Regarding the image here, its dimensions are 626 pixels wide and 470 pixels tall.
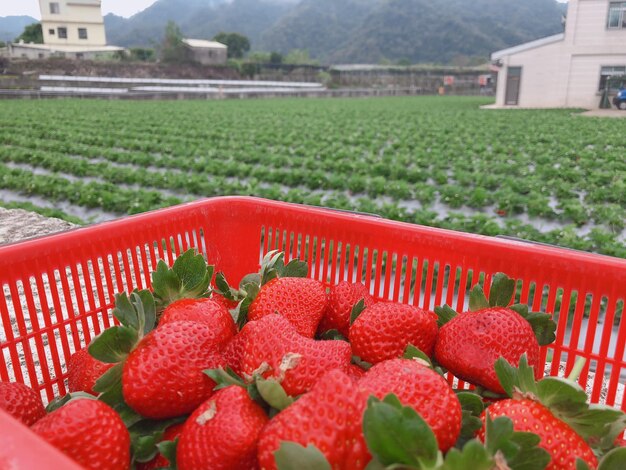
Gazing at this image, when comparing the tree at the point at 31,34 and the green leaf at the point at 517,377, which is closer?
the green leaf at the point at 517,377

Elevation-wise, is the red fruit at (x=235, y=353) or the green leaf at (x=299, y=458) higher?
the green leaf at (x=299, y=458)

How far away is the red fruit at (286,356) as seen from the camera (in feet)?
3.59

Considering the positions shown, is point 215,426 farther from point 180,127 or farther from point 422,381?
point 180,127

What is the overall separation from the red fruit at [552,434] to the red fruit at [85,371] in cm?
94

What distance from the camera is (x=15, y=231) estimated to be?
15.9 ft

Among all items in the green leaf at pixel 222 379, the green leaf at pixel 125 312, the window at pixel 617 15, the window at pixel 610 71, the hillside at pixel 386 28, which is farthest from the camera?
the hillside at pixel 386 28

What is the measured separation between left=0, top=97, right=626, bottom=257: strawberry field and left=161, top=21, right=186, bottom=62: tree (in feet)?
133

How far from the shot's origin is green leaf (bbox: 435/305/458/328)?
150 cm

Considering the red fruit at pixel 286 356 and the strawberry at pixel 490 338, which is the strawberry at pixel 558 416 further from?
the red fruit at pixel 286 356

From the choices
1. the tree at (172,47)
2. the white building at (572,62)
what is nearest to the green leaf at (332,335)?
the white building at (572,62)

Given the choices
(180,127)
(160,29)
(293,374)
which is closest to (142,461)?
(293,374)

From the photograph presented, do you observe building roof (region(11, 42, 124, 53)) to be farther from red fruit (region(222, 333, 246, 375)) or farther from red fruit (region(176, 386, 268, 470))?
red fruit (region(176, 386, 268, 470))

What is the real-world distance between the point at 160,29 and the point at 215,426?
161 metres

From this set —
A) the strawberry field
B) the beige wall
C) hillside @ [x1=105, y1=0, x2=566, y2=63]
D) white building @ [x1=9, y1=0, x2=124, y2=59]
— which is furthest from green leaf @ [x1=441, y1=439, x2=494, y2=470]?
hillside @ [x1=105, y1=0, x2=566, y2=63]
